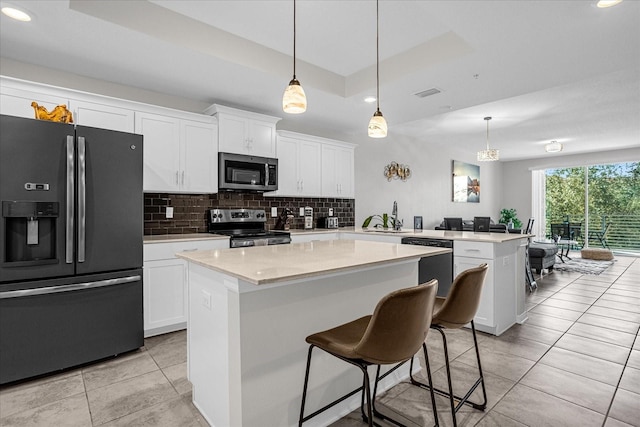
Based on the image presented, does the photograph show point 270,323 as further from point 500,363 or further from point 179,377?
point 500,363

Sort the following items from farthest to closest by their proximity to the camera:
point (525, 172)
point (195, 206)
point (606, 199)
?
point (525, 172), point (606, 199), point (195, 206)

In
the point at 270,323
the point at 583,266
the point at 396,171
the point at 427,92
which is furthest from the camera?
the point at 583,266

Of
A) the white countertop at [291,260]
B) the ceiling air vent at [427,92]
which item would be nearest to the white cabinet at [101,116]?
the white countertop at [291,260]

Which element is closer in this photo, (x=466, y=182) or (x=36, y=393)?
(x=36, y=393)

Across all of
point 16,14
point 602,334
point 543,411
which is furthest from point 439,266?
point 16,14

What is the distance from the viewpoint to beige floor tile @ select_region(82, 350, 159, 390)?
2373 millimetres

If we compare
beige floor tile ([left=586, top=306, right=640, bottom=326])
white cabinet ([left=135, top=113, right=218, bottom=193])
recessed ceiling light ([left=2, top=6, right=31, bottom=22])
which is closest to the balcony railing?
beige floor tile ([left=586, top=306, right=640, bottom=326])

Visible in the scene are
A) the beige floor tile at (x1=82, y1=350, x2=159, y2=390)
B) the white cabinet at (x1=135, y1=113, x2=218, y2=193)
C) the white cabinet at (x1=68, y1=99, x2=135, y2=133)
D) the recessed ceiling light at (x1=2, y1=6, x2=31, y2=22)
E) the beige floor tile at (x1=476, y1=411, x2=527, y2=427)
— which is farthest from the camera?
the white cabinet at (x1=135, y1=113, x2=218, y2=193)

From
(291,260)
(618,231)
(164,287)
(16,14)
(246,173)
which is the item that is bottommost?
(164,287)

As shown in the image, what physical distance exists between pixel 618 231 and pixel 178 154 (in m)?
10.7

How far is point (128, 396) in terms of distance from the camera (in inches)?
85.7

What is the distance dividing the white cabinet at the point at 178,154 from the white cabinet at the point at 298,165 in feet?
3.18

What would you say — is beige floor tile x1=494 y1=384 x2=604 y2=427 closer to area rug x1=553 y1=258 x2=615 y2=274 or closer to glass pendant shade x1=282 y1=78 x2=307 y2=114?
glass pendant shade x1=282 y1=78 x2=307 y2=114

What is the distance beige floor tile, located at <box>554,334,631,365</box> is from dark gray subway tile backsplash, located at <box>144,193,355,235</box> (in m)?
3.43
